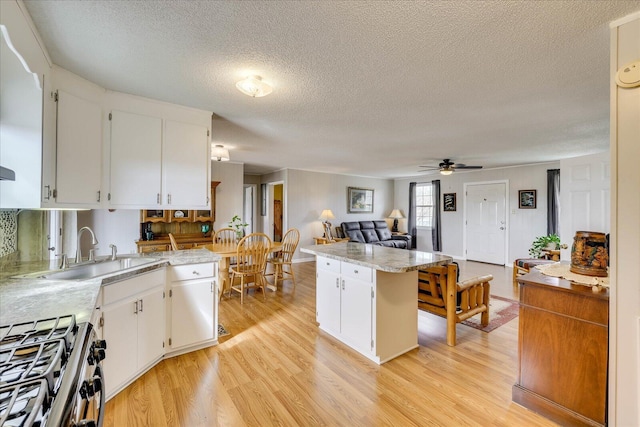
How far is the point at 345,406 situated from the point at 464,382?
95 centimetres

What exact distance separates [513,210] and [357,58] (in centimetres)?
610

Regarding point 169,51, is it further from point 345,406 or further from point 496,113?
point 496,113

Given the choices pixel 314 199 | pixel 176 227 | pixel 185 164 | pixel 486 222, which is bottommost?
pixel 176 227

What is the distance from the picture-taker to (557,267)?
6.83ft

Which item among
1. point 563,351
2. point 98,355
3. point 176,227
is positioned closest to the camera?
point 98,355

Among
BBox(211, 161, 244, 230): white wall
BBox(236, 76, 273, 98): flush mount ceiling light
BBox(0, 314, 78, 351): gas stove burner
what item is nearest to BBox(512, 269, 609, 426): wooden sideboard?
BBox(236, 76, 273, 98): flush mount ceiling light

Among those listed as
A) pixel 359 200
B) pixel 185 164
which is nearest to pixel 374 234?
pixel 359 200

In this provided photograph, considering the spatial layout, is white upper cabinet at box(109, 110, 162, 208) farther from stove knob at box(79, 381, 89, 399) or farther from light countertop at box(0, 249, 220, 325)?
stove knob at box(79, 381, 89, 399)

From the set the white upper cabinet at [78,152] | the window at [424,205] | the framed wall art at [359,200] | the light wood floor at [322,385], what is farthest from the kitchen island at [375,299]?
the window at [424,205]

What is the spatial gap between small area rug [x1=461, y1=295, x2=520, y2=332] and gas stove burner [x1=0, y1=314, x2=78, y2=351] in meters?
3.40

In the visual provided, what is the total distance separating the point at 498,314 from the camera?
3.40 meters

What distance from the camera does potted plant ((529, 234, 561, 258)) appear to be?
519 cm

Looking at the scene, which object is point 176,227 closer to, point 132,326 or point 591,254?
point 132,326

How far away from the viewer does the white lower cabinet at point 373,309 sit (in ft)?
7.70
